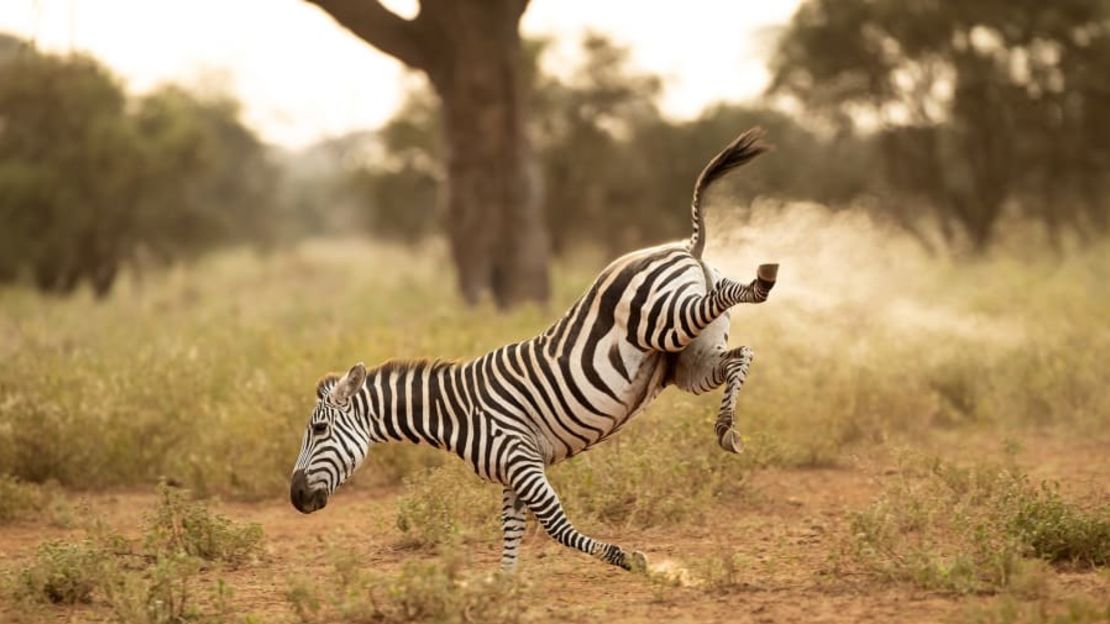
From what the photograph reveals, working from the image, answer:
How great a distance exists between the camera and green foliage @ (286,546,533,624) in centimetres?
534

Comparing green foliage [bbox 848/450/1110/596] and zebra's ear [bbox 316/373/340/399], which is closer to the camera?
green foliage [bbox 848/450/1110/596]

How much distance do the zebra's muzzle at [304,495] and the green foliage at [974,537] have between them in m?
2.37

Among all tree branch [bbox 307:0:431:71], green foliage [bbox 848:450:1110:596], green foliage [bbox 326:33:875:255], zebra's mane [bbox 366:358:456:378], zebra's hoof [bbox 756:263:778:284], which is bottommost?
green foliage [bbox 848:450:1110:596]

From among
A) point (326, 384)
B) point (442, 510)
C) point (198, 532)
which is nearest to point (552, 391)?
point (326, 384)

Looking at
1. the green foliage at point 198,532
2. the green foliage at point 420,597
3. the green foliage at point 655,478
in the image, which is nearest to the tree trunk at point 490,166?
the green foliage at point 655,478

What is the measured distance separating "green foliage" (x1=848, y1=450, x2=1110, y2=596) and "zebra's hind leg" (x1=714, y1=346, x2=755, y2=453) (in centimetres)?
82

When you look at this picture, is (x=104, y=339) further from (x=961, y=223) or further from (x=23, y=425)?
(x=961, y=223)

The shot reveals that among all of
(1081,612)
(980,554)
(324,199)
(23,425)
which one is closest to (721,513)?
(980,554)

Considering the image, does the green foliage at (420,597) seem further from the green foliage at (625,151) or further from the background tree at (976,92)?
the green foliage at (625,151)

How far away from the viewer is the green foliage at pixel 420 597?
534 cm

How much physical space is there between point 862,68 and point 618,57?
5.45 metres

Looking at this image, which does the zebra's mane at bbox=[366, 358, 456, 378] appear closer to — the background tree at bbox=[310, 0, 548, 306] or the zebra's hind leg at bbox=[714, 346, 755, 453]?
the zebra's hind leg at bbox=[714, 346, 755, 453]

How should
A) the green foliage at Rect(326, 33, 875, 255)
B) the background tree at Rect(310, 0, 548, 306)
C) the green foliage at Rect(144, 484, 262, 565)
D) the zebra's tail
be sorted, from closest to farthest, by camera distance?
the zebra's tail → the green foliage at Rect(144, 484, 262, 565) → the background tree at Rect(310, 0, 548, 306) → the green foliage at Rect(326, 33, 875, 255)

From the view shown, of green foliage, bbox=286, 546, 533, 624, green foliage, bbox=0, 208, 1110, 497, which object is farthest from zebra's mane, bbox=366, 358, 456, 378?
green foliage, bbox=0, 208, 1110, 497
